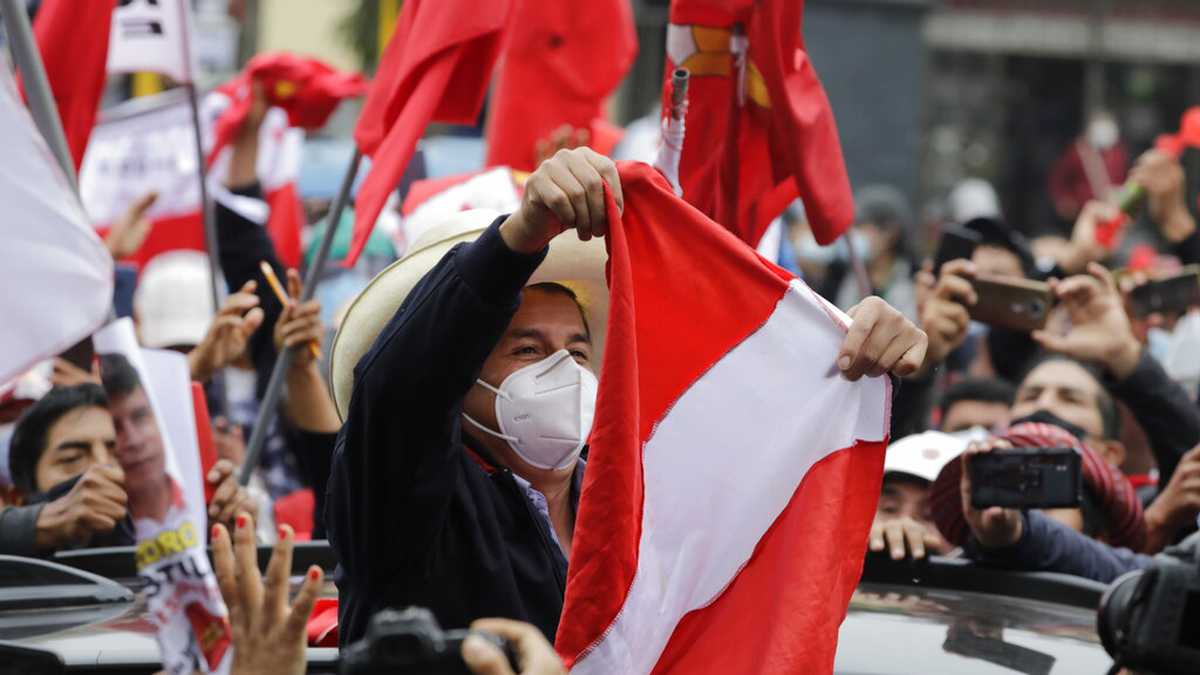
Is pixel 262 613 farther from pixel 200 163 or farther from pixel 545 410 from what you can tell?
pixel 200 163

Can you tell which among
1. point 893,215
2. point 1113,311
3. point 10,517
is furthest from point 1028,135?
point 10,517

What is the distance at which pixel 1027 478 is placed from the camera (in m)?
4.24

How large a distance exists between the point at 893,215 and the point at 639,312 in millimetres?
7944

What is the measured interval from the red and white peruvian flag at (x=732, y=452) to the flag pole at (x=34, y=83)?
1423mm

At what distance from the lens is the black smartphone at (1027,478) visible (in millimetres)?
4215

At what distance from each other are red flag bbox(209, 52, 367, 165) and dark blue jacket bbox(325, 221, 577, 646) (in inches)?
172

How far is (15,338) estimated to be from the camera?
3309 millimetres

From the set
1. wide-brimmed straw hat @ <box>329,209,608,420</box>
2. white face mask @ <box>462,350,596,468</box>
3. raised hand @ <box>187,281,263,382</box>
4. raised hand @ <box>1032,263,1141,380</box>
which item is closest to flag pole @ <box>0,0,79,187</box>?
wide-brimmed straw hat @ <box>329,209,608,420</box>

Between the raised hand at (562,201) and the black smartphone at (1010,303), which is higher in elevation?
the raised hand at (562,201)

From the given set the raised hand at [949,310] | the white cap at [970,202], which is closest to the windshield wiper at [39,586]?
the raised hand at [949,310]

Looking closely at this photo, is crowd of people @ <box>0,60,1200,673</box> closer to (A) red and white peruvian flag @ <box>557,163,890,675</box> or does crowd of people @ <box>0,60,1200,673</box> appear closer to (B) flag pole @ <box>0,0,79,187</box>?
(A) red and white peruvian flag @ <box>557,163,890,675</box>

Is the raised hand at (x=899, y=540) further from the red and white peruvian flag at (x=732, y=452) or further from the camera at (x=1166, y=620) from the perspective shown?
the camera at (x=1166, y=620)

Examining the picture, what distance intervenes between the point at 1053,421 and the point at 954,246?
1.98 ft

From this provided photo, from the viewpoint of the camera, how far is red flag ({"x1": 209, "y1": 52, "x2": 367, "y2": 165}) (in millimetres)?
7633
